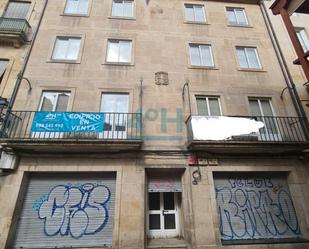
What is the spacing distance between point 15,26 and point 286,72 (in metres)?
14.1

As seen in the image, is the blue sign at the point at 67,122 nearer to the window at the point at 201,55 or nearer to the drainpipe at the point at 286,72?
the window at the point at 201,55

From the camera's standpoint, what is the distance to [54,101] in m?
8.51

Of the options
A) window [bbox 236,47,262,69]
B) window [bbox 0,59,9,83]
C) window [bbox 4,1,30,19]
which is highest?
window [bbox 4,1,30,19]

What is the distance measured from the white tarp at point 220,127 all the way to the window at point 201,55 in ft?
11.7

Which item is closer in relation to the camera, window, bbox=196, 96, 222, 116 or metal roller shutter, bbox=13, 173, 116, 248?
metal roller shutter, bbox=13, 173, 116, 248

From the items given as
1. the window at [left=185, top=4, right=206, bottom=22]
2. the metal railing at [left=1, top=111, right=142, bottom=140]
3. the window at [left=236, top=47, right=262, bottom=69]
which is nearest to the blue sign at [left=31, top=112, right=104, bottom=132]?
the metal railing at [left=1, top=111, right=142, bottom=140]

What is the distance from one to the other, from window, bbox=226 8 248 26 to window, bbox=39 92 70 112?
10414 millimetres

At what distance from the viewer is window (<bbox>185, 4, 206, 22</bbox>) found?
445 inches

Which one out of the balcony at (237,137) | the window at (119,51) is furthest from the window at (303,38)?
the window at (119,51)

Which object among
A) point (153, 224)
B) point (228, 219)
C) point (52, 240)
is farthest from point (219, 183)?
point (52, 240)

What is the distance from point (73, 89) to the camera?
28.4ft

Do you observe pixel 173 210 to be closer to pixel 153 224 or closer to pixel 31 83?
pixel 153 224

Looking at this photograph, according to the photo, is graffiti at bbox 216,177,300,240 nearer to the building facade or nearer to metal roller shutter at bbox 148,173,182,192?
the building facade

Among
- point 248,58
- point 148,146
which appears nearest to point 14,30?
point 148,146
